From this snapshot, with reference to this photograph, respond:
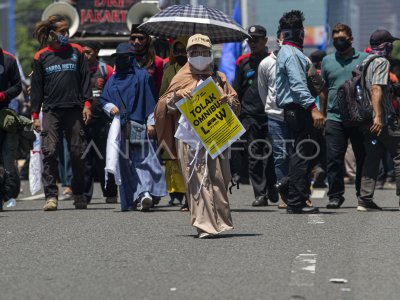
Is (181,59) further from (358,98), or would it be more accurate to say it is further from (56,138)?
(358,98)

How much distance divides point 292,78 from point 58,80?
8.62 feet

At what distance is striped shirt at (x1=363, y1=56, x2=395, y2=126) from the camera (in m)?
12.9

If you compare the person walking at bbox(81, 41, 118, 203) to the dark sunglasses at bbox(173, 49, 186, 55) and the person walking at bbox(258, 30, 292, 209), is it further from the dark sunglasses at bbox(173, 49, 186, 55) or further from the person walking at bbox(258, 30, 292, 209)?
the person walking at bbox(258, 30, 292, 209)

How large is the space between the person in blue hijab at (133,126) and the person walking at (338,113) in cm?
182

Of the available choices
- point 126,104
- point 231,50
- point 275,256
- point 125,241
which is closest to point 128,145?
point 126,104

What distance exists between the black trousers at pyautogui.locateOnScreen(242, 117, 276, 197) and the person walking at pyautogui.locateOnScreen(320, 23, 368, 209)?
0.85m

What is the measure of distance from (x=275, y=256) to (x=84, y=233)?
2.34m

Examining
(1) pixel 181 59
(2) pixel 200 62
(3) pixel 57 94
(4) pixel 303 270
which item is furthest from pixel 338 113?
(4) pixel 303 270

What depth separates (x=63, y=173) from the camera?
17359mm

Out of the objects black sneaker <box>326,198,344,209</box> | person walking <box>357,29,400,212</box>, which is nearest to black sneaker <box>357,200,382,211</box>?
person walking <box>357,29,400,212</box>

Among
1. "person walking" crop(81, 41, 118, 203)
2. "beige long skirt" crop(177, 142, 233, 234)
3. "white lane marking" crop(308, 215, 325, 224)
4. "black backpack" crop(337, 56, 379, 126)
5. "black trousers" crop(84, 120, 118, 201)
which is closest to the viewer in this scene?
"beige long skirt" crop(177, 142, 233, 234)

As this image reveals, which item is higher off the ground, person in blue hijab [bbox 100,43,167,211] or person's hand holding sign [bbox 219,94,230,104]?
person's hand holding sign [bbox 219,94,230,104]

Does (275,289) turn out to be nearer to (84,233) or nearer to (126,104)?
(84,233)

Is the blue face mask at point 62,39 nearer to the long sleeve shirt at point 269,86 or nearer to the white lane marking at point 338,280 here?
the long sleeve shirt at point 269,86
